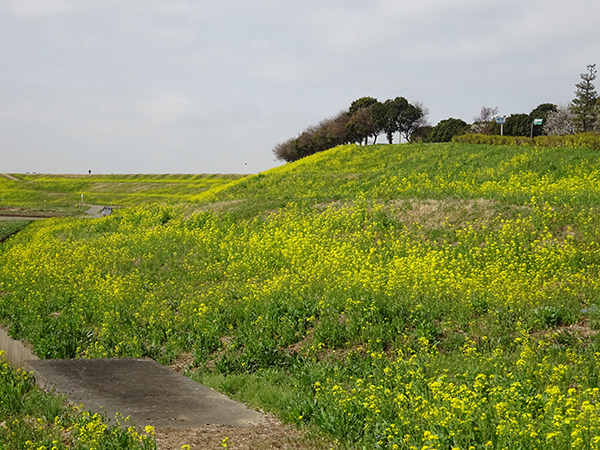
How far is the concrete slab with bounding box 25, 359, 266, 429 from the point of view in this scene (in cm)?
578

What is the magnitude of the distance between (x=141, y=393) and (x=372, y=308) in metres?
3.98

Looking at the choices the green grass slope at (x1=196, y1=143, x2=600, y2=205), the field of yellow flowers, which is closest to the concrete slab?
the field of yellow flowers

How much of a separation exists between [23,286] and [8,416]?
30.1 ft

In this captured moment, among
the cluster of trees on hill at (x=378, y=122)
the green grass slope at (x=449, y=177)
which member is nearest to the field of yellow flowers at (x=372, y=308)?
the green grass slope at (x=449, y=177)

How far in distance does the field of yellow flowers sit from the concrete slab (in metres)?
0.58

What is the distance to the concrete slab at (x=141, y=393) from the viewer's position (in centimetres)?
578

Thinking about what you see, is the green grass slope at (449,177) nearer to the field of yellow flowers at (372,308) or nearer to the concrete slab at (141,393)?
the field of yellow flowers at (372,308)

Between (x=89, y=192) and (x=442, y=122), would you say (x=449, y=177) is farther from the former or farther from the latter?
(x=89, y=192)

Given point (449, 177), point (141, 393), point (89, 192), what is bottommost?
point (141, 393)

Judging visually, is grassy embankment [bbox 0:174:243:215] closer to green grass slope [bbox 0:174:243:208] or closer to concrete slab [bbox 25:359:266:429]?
green grass slope [bbox 0:174:243:208]

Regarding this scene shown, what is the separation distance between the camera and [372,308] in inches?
348

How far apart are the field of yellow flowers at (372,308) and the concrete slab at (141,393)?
0.58 metres

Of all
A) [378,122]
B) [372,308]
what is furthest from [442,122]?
[372,308]

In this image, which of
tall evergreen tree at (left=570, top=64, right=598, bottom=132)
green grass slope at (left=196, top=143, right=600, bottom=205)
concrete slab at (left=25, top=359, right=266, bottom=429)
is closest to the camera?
concrete slab at (left=25, top=359, right=266, bottom=429)
